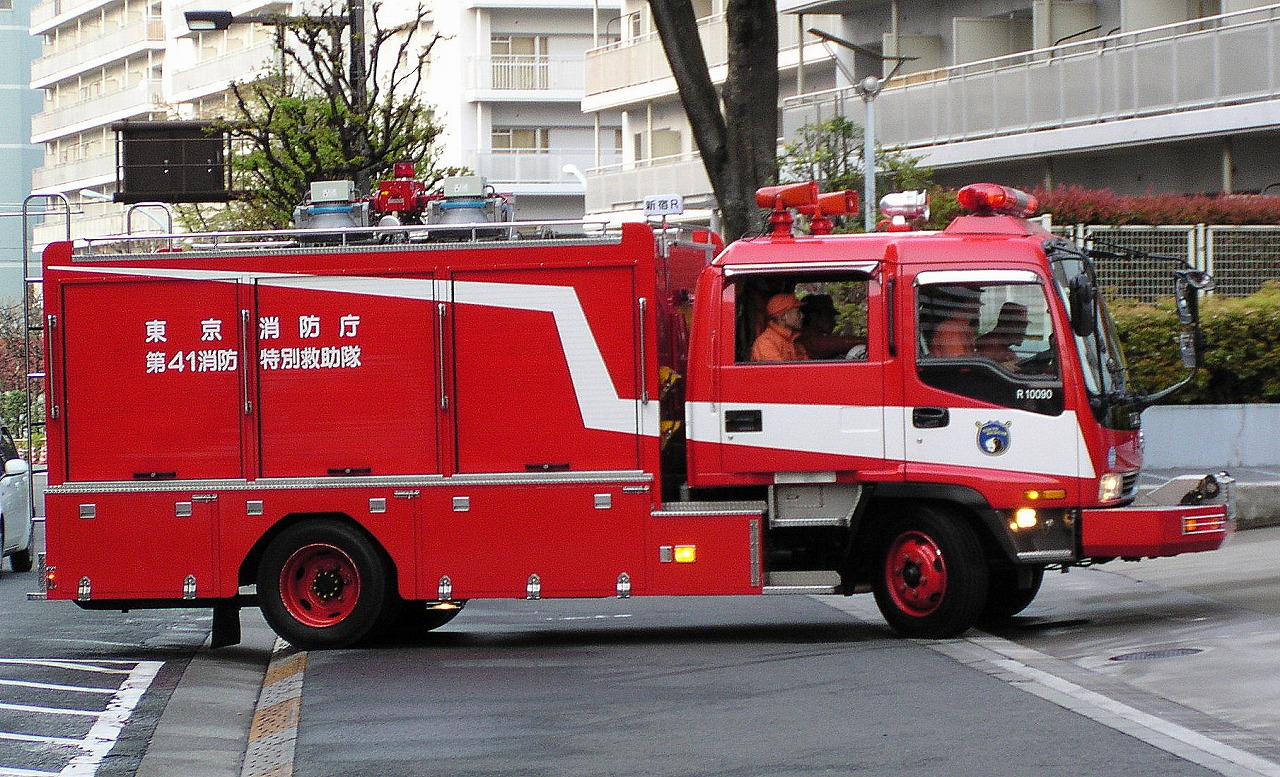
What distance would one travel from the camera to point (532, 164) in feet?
207

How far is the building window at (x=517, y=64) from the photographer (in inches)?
2473

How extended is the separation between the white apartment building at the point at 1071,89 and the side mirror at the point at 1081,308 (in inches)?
584

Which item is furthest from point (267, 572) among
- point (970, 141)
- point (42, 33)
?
point (42, 33)

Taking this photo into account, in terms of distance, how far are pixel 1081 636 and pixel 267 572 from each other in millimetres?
5322

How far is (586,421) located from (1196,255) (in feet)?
36.6

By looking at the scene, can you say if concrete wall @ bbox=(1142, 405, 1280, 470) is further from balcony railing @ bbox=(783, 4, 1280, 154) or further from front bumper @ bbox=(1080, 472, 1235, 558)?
front bumper @ bbox=(1080, 472, 1235, 558)

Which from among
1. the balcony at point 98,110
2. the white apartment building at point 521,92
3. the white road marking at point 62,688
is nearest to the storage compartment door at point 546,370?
the white road marking at point 62,688

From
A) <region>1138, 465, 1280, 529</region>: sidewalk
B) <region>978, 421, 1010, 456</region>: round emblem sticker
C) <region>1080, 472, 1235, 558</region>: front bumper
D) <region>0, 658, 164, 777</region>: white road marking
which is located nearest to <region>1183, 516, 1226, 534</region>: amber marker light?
<region>1080, 472, 1235, 558</region>: front bumper

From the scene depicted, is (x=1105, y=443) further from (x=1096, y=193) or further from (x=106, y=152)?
(x=106, y=152)

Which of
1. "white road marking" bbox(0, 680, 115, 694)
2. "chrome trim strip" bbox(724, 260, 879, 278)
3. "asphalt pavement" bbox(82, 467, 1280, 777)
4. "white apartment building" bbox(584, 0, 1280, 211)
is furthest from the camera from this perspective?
"white apartment building" bbox(584, 0, 1280, 211)

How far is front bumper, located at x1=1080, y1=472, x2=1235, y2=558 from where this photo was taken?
11.5 m

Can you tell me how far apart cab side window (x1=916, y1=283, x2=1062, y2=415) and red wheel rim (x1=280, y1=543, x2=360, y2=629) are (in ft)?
13.4

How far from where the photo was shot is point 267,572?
12547 millimetres

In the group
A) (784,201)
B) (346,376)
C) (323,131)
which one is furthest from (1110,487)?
(323,131)
